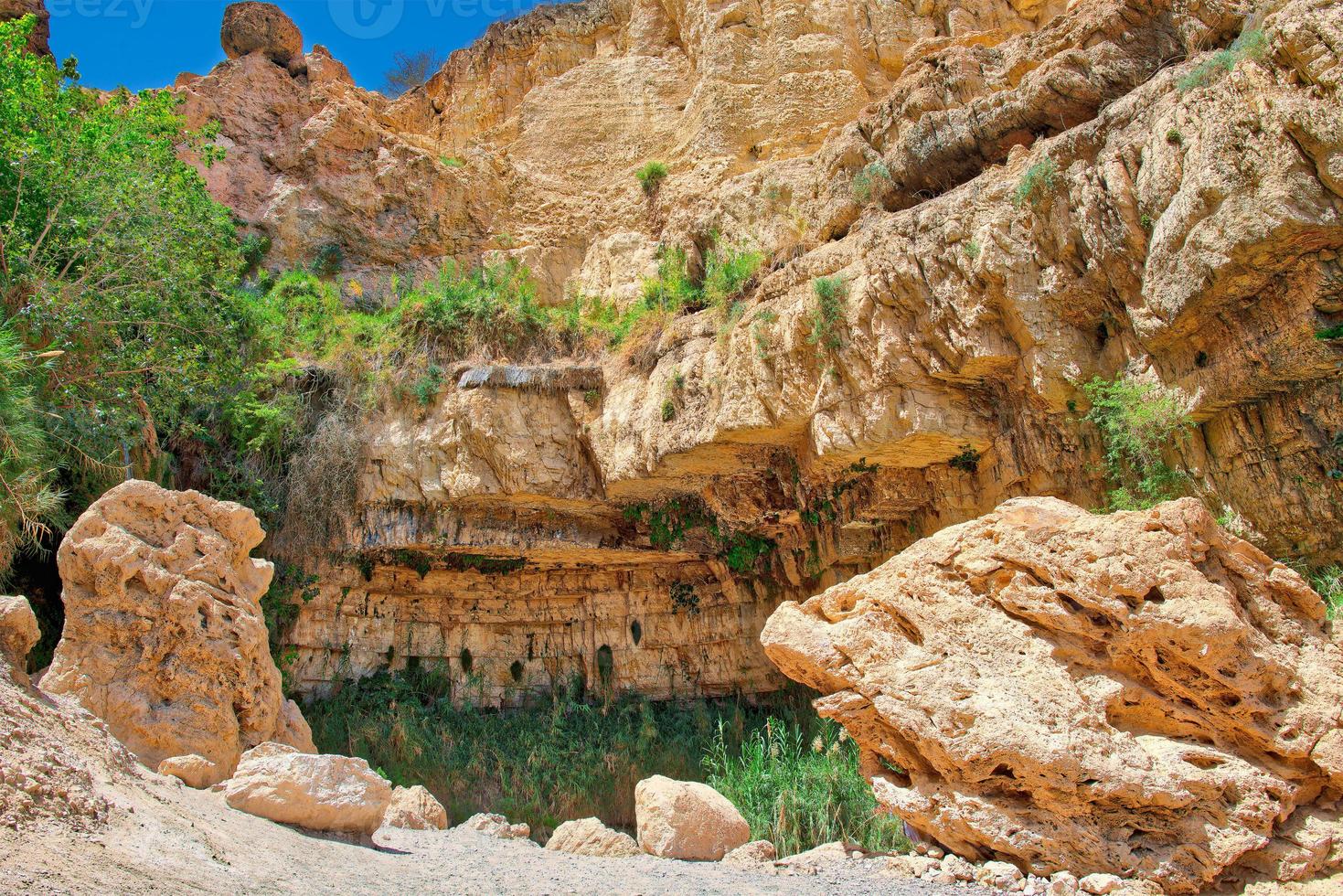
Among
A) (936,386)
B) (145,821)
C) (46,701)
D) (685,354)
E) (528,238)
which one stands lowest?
(145,821)

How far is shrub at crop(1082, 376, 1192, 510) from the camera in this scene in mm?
8656

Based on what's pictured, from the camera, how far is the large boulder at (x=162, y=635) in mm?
7316

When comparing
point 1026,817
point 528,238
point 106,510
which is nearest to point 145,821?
point 106,510

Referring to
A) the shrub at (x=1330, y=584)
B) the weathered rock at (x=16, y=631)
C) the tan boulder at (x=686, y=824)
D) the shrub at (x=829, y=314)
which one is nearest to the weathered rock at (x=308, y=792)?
the weathered rock at (x=16, y=631)

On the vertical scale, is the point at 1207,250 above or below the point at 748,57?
below

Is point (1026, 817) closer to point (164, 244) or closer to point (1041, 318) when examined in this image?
point (1041, 318)

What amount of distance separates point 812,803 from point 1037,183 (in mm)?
6830

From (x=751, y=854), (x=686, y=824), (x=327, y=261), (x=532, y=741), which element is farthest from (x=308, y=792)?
(x=327, y=261)

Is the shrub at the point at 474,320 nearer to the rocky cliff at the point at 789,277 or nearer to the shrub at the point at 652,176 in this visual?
the rocky cliff at the point at 789,277

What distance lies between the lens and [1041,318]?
949cm

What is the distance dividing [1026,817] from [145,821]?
543 cm

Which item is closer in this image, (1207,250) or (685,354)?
(1207,250)

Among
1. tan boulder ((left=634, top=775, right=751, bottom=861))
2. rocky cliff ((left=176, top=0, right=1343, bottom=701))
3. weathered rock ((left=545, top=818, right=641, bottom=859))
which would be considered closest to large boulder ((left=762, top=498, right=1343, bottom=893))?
tan boulder ((left=634, top=775, right=751, bottom=861))

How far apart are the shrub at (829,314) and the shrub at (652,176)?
835 cm
